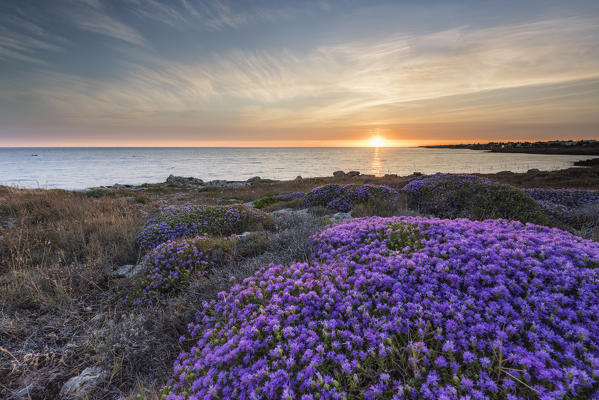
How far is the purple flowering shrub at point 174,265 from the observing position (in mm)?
4508

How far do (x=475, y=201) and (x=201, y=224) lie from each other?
8.91m

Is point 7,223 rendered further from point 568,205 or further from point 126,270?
point 568,205

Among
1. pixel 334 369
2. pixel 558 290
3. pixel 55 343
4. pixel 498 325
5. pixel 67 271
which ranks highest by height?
pixel 558 290

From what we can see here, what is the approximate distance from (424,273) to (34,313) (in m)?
6.26

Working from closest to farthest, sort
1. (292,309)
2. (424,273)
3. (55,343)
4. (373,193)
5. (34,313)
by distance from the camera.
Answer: (292,309) < (424,273) < (55,343) < (34,313) < (373,193)

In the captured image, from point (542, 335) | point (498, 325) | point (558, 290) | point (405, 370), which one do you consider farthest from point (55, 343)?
point (558, 290)

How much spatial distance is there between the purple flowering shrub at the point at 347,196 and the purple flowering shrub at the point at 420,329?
7413 millimetres

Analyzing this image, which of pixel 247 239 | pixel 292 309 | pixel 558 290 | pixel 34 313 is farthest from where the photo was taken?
pixel 247 239

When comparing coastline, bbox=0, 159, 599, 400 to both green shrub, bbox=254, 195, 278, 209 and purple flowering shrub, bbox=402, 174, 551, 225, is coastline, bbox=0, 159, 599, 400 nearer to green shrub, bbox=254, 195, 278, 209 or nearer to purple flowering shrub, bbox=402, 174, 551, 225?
purple flowering shrub, bbox=402, 174, 551, 225

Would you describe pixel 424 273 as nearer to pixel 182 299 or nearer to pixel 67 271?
pixel 182 299

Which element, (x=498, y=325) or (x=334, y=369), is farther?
(x=498, y=325)

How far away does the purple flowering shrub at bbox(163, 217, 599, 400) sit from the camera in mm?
1850

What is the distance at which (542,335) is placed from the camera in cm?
201

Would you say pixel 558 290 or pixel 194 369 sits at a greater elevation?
pixel 558 290
